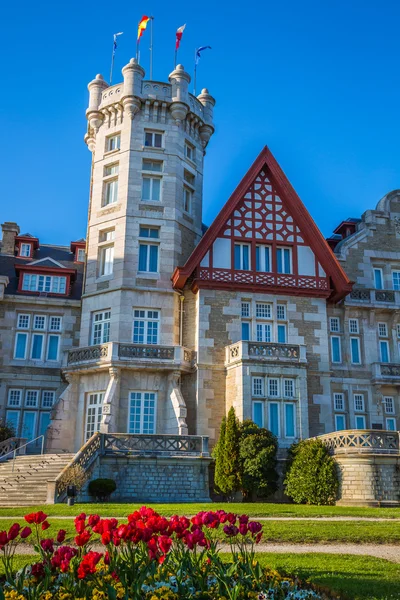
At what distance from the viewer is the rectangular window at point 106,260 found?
3155 cm

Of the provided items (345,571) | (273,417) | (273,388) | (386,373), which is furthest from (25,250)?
(345,571)

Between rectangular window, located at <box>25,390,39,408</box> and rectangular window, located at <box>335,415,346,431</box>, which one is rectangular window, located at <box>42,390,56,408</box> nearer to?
rectangular window, located at <box>25,390,39,408</box>

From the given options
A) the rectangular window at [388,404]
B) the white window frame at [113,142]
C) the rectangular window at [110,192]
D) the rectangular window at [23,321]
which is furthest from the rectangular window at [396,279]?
the rectangular window at [23,321]

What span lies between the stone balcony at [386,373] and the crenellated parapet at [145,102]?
53.9ft

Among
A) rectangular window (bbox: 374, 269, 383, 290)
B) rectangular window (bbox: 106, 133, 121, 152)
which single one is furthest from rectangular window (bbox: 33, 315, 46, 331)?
rectangular window (bbox: 374, 269, 383, 290)

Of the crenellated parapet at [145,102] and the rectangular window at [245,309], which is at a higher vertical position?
the crenellated parapet at [145,102]

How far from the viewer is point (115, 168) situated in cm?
3341

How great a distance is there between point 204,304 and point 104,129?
12528 millimetres

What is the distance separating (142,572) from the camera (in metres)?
6.28

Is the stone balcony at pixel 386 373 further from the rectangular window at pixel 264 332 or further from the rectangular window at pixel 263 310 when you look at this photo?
the rectangular window at pixel 263 310

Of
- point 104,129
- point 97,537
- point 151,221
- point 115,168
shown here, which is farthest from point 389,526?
point 104,129

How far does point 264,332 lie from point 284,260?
4024 millimetres

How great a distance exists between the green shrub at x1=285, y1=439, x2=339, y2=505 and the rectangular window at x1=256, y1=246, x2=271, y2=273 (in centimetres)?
971

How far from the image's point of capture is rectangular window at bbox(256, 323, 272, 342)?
96.6 feet
